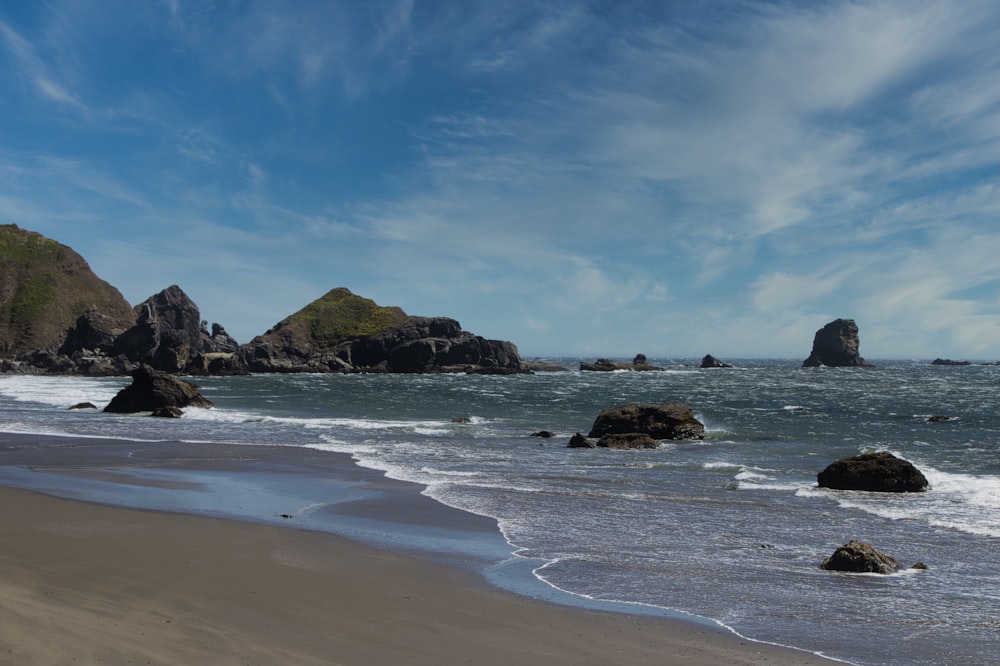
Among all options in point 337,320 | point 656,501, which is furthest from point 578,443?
point 337,320

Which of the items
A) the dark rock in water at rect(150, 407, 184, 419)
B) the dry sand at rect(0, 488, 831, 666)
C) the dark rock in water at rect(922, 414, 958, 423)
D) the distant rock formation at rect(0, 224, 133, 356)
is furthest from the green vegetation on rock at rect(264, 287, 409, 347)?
the dry sand at rect(0, 488, 831, 666)

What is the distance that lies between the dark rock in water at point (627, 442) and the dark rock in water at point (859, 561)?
19.5m

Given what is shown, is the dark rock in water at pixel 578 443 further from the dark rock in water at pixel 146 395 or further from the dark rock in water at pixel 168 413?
the dark rock in water at pixel 146 395

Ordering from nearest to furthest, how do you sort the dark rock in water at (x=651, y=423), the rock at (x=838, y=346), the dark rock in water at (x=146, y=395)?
the dark rock in water at (x=651, y=423) → the dark rock in water at (x=146, y=395) → the rock at (x=838, y=346)

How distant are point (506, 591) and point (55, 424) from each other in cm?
3527

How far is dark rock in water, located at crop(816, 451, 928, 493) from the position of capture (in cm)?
2056

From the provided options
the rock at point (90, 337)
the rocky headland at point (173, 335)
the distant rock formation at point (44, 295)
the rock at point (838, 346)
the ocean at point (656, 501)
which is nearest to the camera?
the ocean at point (656, 501)

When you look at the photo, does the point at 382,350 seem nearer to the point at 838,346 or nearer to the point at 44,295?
the point at 44,295

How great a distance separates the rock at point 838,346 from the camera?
182 meters

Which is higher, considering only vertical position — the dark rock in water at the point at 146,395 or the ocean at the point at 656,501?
the dark rock in water at the point at 146,395

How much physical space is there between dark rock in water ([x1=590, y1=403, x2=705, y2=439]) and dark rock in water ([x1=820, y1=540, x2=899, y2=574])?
23.4m

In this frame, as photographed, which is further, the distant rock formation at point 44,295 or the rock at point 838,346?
the rock at point 838,346

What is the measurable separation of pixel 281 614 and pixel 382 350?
142 meters

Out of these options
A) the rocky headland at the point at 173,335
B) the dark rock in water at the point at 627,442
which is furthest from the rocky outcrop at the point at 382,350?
the dark rock in water at the point at 627,442
